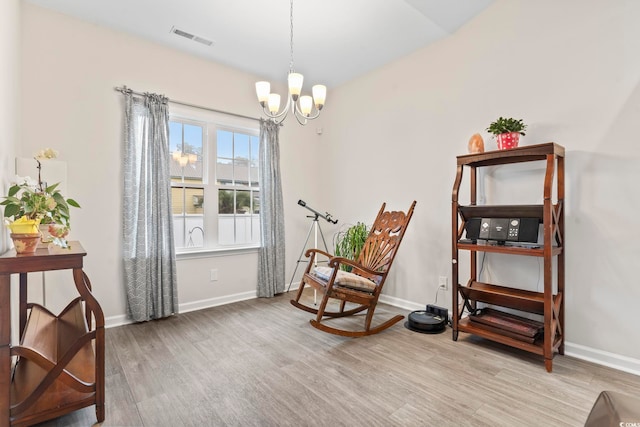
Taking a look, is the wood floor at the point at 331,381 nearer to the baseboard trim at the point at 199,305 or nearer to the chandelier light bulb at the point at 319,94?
the baseboard trim at the point at 199,305

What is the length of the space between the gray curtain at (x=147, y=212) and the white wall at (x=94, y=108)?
0.39 feet

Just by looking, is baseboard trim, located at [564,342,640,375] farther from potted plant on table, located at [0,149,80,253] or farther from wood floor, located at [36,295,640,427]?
potted plant on table, located at [0,149,80,253]

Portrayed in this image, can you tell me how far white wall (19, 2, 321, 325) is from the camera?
266 centimetres

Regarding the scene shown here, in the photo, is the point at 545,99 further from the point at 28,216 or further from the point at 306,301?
the point at 28,216

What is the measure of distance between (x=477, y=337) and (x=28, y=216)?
3232 millimetres

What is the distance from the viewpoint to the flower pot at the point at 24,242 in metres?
1.50

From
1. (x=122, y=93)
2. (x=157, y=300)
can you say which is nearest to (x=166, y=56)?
(x=122, y=93)

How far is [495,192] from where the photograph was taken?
2.84 meters

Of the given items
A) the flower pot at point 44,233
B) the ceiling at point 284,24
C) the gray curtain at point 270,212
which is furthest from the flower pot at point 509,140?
the flower pot at point 44,233

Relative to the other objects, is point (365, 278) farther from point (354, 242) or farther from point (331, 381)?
point (331, 381)

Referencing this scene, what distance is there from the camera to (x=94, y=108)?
2896 mm

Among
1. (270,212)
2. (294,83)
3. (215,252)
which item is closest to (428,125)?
(294,83)

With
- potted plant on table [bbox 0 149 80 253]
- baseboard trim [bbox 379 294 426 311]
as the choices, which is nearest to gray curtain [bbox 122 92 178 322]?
potted plant on table [bbox 0 149 80 253]

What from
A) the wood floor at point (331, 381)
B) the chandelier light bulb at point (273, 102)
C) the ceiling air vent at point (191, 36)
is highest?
the ceiling air vent at point (191, 36)
